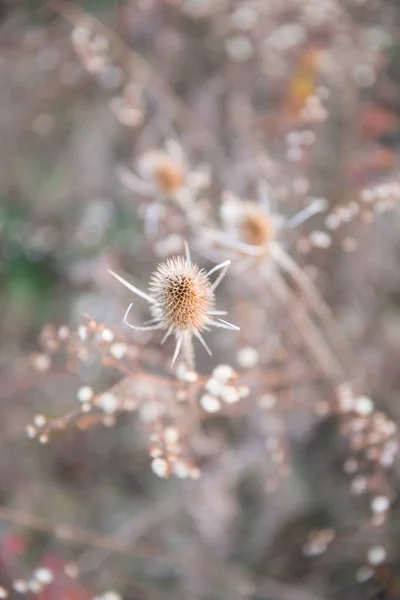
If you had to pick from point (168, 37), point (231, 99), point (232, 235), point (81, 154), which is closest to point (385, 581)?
point (232, 235)

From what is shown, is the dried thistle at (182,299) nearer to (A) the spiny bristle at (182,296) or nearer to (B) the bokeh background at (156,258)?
(A) the spiny bristle at (182,296)

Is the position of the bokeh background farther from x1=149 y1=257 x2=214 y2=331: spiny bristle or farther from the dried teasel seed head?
x1=149 y1=257 x2=214 y2=331: spiny bristle

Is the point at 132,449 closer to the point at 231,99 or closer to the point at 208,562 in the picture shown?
the point at 208,562

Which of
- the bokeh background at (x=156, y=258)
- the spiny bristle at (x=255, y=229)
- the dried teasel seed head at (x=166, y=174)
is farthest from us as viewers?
the bokeh background at (x=156, y=258)

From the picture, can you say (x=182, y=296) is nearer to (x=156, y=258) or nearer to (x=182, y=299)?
(x=182, y=299)

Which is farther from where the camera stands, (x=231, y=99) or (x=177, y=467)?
(x=231, y=99)

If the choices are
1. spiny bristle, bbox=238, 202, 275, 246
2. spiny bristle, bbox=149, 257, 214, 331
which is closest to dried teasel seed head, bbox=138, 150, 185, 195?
spiny bristle, bbox=238, 202, 275, 246

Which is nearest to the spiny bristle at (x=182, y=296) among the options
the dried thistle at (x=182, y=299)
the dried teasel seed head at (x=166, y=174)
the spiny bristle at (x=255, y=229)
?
the dried thistle at (x=182, y=299)
